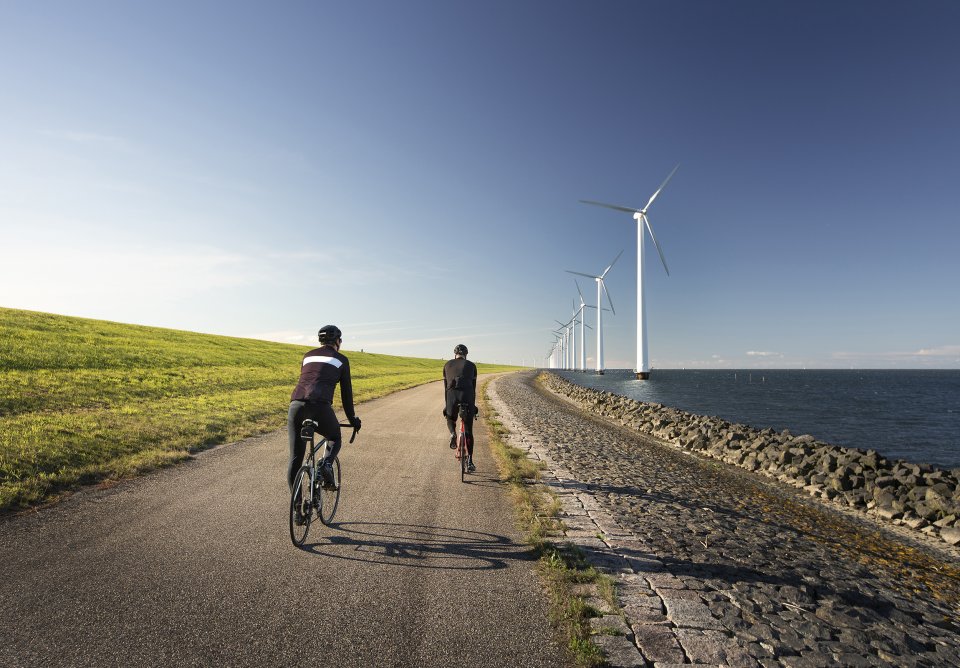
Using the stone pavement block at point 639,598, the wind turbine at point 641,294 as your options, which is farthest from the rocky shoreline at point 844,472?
the wind turbine at point 641,294

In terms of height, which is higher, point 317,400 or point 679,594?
point 317,400

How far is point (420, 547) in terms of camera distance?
666 cm

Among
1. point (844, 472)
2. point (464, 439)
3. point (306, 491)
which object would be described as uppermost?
point (464, 439)

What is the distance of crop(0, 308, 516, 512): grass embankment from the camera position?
32.8 feet

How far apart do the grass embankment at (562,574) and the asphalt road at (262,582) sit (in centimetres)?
19

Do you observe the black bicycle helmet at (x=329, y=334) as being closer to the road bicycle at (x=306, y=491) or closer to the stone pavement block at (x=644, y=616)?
the road bicycle at (x=306, y=491)

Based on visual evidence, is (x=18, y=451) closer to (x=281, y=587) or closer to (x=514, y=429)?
(x=281, y=587)

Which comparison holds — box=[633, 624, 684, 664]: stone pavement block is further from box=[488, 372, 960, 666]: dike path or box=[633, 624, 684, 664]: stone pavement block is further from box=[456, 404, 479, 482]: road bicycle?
box=[456, 404, 479, 482]: road bicycle

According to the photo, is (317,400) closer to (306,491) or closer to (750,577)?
(306,491)

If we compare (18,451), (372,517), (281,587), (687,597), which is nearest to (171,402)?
(18,451)

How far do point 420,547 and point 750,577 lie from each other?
15.1 ft

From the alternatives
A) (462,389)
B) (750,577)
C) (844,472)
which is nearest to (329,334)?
(462,389)

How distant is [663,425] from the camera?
84.5 feet

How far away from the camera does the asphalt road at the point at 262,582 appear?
4.21m
